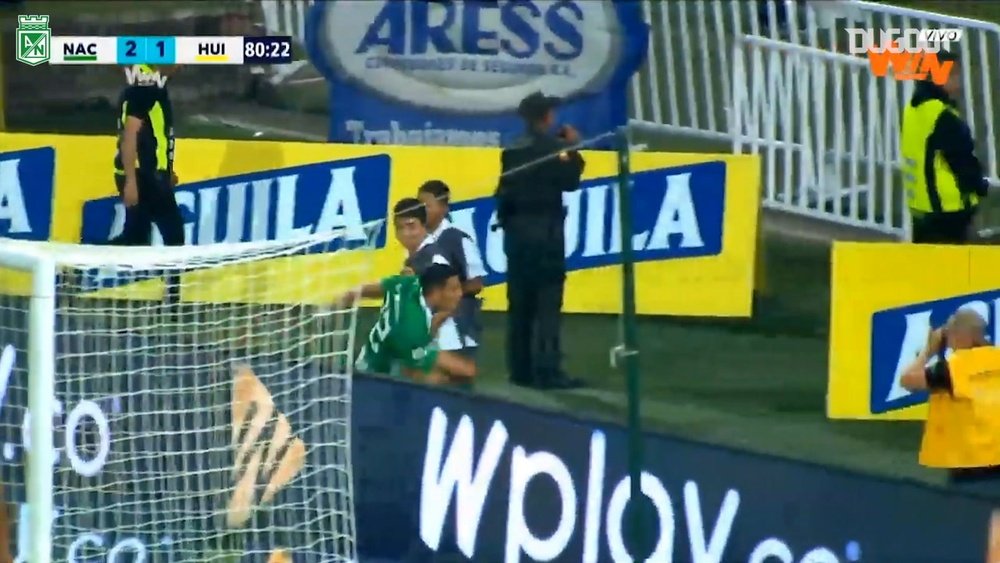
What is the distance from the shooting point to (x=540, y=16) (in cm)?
1146

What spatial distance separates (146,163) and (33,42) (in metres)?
4.67

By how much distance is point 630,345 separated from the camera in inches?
261

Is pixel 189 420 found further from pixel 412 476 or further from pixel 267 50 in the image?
pixel 267 50

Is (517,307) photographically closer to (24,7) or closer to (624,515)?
(624,515)

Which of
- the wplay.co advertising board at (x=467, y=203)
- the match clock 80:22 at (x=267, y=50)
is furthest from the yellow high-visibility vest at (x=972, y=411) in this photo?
the match clock 80:22 at (x=267, y=50)

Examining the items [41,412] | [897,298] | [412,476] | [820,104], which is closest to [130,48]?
[820,104]

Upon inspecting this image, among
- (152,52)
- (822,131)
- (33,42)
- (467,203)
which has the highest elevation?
(33,42)

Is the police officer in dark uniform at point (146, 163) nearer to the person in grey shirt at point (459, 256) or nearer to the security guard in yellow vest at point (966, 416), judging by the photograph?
the person in grey shirt at point (459, 256)

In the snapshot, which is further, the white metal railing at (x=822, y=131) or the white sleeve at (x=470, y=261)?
the white metal railing at (x=822, y=131)

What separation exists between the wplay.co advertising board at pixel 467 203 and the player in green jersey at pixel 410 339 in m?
1.46

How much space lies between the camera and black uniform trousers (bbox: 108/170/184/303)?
34.7 ft

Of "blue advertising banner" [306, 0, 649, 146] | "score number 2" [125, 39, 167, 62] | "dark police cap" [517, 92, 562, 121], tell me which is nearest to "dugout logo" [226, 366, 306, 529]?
"dark police cap" [517, 92, 562, 121]

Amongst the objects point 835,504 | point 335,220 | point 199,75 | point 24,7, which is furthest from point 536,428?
point 24,7

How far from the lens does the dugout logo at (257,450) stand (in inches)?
283
